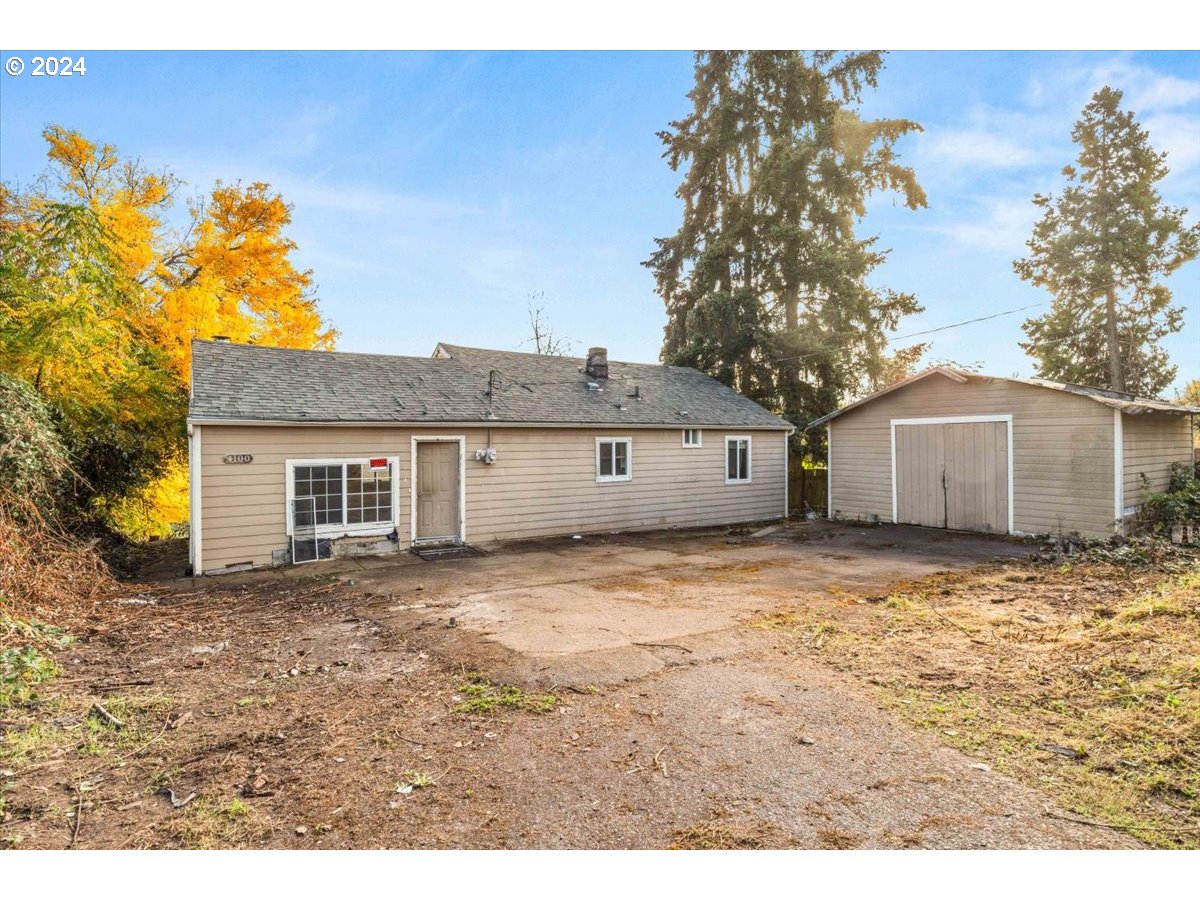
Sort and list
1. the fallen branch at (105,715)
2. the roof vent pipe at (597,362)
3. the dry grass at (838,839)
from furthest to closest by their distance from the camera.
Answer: the roof vent pipe at (597,362)
the fallen branch at (105,715)
the dry grass at (838,839)

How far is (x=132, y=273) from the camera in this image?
1509 cm

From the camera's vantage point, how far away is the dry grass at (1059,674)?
2.98m

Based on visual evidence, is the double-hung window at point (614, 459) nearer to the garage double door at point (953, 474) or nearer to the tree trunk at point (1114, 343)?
the garage double door at point (953, 474)

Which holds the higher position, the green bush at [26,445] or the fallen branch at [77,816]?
the green bush at [26,445]

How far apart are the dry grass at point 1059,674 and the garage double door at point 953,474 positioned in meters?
4.21

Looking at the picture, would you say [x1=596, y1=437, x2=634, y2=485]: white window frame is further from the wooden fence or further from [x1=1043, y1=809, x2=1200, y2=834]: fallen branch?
[x1=1043, y1=809, x2=1200, y2=834]: fallen branch

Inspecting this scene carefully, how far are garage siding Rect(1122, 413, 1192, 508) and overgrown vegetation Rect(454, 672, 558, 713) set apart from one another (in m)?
11.4

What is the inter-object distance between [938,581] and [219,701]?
802 cm

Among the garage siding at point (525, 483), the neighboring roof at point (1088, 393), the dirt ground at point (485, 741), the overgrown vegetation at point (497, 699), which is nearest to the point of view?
the dirt ground at point (485, 741)

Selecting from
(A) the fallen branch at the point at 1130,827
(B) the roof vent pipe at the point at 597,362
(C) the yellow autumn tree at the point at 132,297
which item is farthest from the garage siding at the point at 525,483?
(A) the fallen branch at the point at 1130,827

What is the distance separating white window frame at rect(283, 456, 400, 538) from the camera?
9773 millimetres

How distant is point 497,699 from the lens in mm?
4184

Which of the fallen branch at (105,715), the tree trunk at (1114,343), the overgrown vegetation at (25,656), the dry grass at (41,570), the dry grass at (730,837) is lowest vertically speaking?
the fallen branch at (105,715)

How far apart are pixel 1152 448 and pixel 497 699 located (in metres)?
13.1
